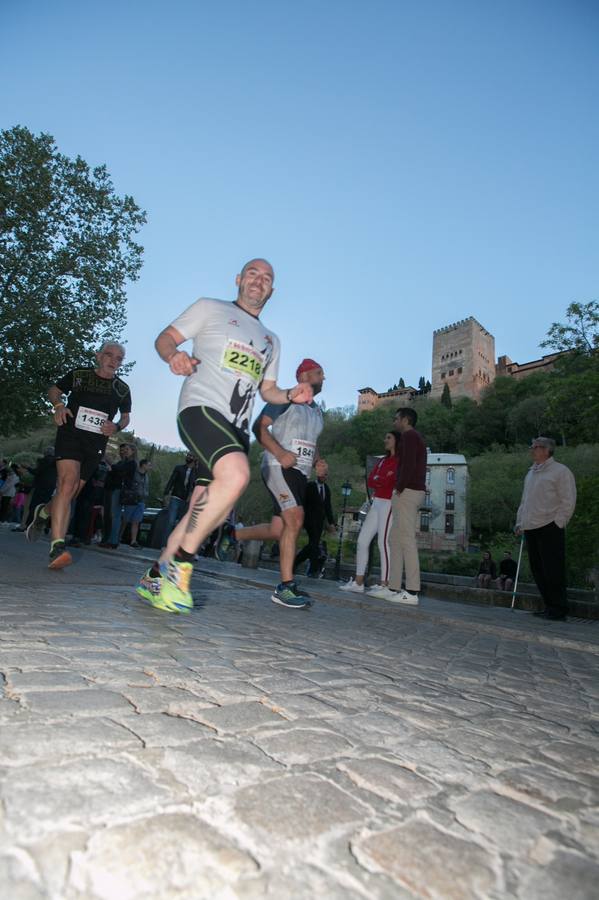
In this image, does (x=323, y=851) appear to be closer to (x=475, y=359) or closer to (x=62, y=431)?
(x=62, y=431)

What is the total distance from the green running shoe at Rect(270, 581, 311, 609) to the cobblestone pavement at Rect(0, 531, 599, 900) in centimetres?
204

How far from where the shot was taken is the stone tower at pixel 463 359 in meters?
109

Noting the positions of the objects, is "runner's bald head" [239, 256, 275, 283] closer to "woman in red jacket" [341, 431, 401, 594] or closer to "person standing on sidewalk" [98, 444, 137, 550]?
"woman in red jacket" [341, 431, 401, 594]

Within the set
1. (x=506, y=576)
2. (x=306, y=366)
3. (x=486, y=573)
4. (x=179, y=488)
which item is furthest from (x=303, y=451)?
(x=486, y=573)

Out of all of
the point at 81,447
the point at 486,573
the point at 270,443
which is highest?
the point at 270,443

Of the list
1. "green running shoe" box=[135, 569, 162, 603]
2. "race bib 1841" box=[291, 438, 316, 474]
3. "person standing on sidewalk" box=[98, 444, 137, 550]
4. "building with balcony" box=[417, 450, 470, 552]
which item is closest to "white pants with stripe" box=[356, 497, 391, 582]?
"race bib 1841" box=[291, 438, 316, 474]

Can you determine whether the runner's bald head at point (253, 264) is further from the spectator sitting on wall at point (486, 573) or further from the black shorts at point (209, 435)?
the spectator sitting on wall at point (486, 573)

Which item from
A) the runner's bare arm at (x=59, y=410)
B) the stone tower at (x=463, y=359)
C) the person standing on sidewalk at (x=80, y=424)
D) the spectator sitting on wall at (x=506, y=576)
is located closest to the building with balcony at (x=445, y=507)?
the stone tower at (x=463, y=359)

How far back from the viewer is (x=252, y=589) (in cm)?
620

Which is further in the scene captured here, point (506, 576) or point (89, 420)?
point (506, 576)

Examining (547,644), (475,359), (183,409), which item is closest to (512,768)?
(183,409)

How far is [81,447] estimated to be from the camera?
5371 mm

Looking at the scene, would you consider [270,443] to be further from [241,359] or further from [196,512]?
[196,512]

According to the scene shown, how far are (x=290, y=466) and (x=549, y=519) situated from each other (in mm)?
3938
